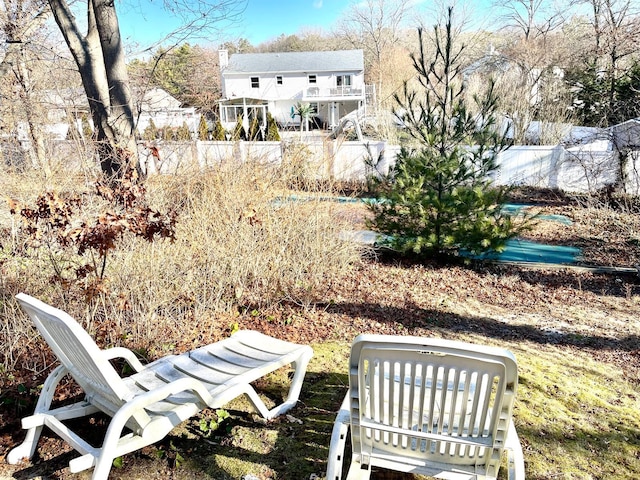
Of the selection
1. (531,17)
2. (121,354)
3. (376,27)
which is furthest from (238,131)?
(376,27)

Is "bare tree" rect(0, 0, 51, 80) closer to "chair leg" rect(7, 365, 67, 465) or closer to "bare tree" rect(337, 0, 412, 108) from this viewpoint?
"chair leg" rect(7, 365, 67, 465)

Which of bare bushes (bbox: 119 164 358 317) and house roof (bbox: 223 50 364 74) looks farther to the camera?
house roof (bbox: 223 50 364 74)

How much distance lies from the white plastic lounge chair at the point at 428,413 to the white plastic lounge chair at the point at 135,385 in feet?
2.28

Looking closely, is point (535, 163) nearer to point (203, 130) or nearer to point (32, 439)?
point (203, 130)

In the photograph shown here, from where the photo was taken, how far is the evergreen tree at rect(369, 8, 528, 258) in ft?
17.5

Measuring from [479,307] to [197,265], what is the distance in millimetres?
2854

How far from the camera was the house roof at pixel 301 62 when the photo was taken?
3192 cm

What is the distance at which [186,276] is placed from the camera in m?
3.92

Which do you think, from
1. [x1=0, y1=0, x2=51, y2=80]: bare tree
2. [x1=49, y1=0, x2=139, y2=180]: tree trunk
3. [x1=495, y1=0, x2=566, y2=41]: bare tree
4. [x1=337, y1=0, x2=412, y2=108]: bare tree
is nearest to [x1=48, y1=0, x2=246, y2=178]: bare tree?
[x1=49, y1=0, x2=139, y2=180]: tree trunk

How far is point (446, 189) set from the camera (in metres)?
5.68

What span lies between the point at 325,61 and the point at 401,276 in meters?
30.5

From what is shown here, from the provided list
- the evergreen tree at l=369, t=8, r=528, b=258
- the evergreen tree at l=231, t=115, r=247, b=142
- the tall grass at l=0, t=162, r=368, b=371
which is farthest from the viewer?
the evergreen tree at l=231, t=115, r=247, b=142

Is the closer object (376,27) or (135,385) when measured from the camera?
(135,385)

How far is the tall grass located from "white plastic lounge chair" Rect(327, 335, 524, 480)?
2.01 metres
